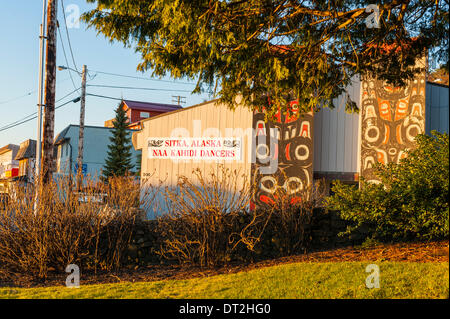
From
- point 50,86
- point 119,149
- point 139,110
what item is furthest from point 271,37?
point 139,110

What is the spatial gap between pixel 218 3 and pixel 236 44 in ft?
2.99

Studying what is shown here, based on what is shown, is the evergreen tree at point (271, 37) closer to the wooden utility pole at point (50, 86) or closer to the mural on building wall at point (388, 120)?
the wooden utility pole at point (50, 86)

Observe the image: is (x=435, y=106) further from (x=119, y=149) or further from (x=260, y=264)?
(x=119, y=149)

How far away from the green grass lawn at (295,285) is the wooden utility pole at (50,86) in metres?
5.16

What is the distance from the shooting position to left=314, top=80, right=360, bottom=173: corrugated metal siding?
1928 cm

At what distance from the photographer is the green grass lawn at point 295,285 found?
21.1 feet

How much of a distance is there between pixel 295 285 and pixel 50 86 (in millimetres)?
9028

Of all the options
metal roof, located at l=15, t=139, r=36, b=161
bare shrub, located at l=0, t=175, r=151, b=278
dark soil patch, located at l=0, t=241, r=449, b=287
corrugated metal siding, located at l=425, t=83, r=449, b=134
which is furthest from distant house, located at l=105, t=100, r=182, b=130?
dark soil patch, located at l=0, t=241, r=449, b=287

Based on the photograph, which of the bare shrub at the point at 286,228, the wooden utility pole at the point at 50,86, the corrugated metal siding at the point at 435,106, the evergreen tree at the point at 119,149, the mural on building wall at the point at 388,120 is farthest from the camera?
the evergreen tree at the point at 119,149

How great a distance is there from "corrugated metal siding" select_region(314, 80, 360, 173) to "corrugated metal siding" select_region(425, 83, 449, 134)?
8.35 feet

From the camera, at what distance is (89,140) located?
43.2 meters

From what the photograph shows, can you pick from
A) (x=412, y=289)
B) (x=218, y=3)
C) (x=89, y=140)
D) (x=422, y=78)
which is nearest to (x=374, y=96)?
(x=422, y=78)

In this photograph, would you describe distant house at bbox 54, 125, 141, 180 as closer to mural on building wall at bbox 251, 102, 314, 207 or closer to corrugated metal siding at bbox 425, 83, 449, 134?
mural on building wall at bbox 251, 102, 314, 207

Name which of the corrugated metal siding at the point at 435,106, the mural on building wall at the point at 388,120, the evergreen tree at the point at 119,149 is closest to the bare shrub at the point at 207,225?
the mural on building wall at the point at 388,120
